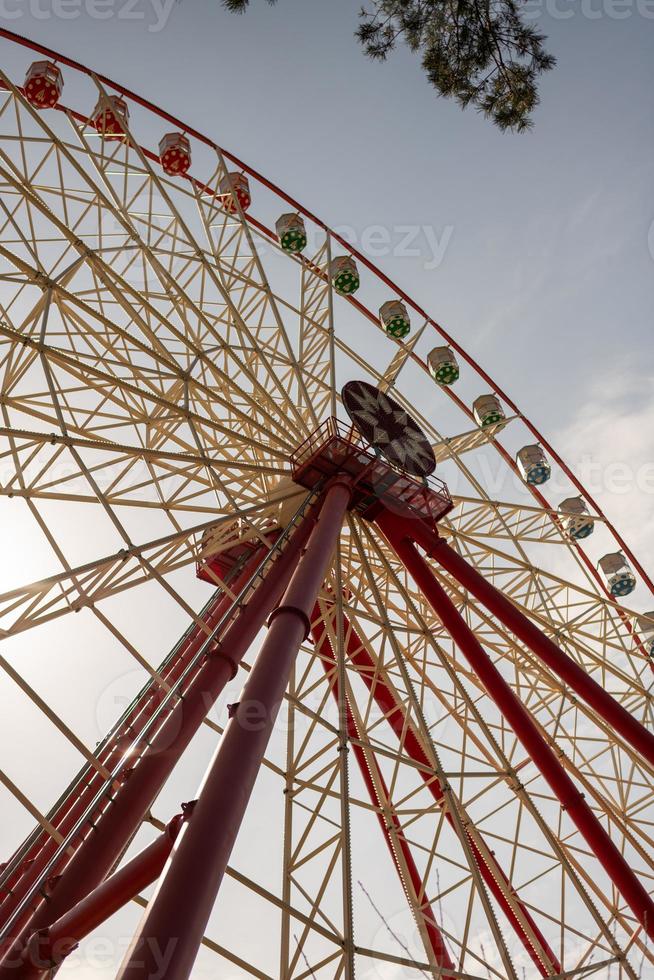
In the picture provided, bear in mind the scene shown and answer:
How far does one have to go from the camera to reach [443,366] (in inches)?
747

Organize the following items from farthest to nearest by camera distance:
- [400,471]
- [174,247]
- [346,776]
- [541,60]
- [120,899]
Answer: [174,247] → [400,471] → [346,776] → [541,60] → [120,899]

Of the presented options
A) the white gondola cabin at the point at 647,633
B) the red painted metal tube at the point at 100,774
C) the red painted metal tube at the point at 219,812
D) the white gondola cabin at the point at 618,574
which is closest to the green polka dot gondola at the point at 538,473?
the white gondola cabin at the point at 618,574

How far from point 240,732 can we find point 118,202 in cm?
1065

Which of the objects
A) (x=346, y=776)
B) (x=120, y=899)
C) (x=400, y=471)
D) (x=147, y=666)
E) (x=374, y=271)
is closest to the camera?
(x=120, y=899)

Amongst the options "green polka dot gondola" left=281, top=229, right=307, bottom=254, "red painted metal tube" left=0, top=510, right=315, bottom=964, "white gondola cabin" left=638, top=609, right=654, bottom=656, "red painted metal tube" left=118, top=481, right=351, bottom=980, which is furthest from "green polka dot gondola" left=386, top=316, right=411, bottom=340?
"red painted metal tube" left=118, top=481, right=351, bottom=980

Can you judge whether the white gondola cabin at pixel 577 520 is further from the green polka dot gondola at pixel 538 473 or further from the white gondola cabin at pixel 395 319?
the white gondola cabin at pixel 395 319

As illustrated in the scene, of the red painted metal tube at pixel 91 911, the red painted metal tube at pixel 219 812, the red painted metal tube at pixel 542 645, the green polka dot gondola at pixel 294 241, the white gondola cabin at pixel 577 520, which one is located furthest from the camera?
the white gondola cabin at pixel 577 520

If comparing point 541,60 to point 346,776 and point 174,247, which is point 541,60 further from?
point 174,247

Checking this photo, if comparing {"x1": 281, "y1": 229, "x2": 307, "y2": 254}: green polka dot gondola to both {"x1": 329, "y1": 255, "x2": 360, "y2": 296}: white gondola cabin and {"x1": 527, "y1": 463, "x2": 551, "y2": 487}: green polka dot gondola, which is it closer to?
{"x1": 329, "y1": 255, "x2": 360, "y2": 296}: white gondola cabin

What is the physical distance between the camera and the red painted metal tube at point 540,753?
8914mm

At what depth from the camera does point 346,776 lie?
26.9ft

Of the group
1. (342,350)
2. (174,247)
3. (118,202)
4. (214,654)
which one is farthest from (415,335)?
(214,654)

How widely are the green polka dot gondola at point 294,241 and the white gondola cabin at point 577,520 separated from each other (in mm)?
9610

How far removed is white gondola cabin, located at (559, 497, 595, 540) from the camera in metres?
18.4
